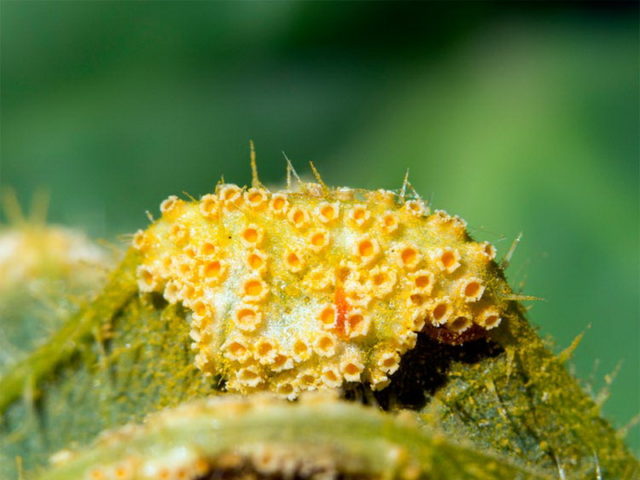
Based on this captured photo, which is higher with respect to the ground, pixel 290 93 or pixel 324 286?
pixel 290 93

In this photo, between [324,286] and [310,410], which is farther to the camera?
[324,286]

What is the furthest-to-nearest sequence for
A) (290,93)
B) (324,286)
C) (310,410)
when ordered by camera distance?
(290,93)
(324,286)
(310,410)

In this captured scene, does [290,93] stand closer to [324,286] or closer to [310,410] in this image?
[324,286]

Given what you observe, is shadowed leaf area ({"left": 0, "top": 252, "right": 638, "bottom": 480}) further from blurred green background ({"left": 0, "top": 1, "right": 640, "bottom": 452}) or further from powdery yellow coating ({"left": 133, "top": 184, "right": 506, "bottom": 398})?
blurred green background ({"left": 0, "top": 1, "right": 640, "bottom": 452})

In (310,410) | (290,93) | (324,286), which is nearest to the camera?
(310,410)

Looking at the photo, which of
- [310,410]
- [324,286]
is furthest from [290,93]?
[310,410]

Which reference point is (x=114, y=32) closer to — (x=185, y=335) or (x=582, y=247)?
(x=582, y=247)

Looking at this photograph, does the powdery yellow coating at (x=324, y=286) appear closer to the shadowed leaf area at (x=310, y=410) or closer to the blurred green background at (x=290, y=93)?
the shadowed leaf area at (x=310, y=410)

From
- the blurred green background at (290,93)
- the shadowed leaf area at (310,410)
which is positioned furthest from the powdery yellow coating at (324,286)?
the blurred green background at (290,93)
